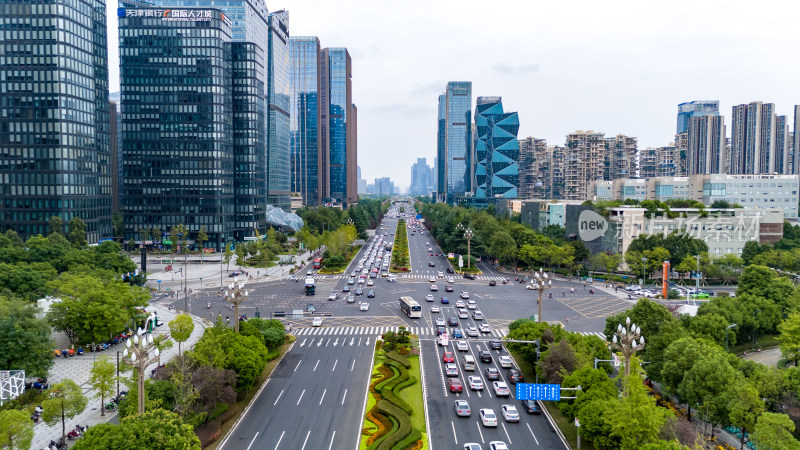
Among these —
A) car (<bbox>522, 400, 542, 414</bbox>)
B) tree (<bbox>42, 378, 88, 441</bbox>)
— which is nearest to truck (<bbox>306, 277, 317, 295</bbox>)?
tree (<bbox>42, 378, 88, 441</bbox>)

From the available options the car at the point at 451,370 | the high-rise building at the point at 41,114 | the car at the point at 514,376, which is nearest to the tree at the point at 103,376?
the car at the point at 451,370

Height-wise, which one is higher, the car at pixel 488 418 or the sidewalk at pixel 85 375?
the car at pixel 488 418

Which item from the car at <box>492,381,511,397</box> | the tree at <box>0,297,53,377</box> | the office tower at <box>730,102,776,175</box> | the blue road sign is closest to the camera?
the blue road sign

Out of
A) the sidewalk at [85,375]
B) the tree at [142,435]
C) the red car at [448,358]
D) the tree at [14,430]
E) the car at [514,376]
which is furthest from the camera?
the red car at [448,358]

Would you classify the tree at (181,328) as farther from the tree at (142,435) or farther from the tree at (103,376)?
the tree at (142,435)

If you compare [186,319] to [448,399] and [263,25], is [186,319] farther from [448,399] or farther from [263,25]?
[263,25]

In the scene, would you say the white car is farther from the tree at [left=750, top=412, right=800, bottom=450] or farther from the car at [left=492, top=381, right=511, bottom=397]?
the tree at [left=750, top=412, right=800, bottom=450]

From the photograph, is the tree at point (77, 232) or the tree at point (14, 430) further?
the tree at point (77, 232)

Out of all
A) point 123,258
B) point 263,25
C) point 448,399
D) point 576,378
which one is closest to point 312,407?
point 448,399
